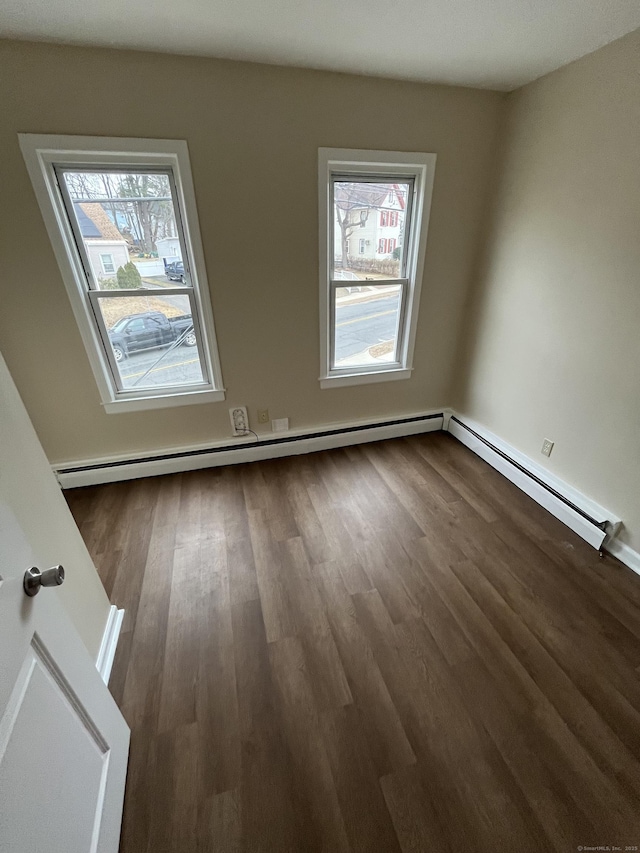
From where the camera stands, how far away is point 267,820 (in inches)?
42.0

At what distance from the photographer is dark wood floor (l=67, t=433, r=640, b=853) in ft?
3.53

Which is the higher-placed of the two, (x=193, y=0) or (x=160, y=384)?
(x=193, y=0)

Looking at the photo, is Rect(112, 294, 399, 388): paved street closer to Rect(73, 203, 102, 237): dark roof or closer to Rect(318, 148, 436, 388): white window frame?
Rect(318, 148, 436, 388): white window frame

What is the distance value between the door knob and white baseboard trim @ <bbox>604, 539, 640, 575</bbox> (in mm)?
2424

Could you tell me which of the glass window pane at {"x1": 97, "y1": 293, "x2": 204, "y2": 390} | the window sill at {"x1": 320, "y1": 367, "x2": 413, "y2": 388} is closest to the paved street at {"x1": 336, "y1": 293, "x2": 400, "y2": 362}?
the window sill at {"x1": 320, "y1": 367, "x2": 413, "y2": 388}

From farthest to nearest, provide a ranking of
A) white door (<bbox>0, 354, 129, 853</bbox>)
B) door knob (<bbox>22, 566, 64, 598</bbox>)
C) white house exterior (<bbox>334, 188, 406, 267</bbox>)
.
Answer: white house exterior (<bbox>334, 188, 406, 267</bbox>) < door knob (<bbox>22, 566, 64, 598</bbox>) < white door (<bbox>0, 354, 129, 853</bbox>)

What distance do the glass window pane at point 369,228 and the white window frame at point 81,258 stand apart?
2.93 ft

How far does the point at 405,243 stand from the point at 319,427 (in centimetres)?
144

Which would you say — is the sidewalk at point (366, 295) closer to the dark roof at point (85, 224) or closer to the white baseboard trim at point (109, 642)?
the dark roof at point (85, 224)

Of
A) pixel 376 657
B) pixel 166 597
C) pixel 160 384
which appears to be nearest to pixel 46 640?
pixel 166 597

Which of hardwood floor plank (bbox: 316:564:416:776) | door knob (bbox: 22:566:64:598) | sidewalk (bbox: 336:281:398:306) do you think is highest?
sidewalk (bbox: 336:281:398:306)

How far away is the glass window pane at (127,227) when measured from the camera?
196 cm

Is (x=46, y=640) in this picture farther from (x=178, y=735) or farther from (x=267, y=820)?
(x=267, y=820)

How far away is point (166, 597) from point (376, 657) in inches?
39.4
